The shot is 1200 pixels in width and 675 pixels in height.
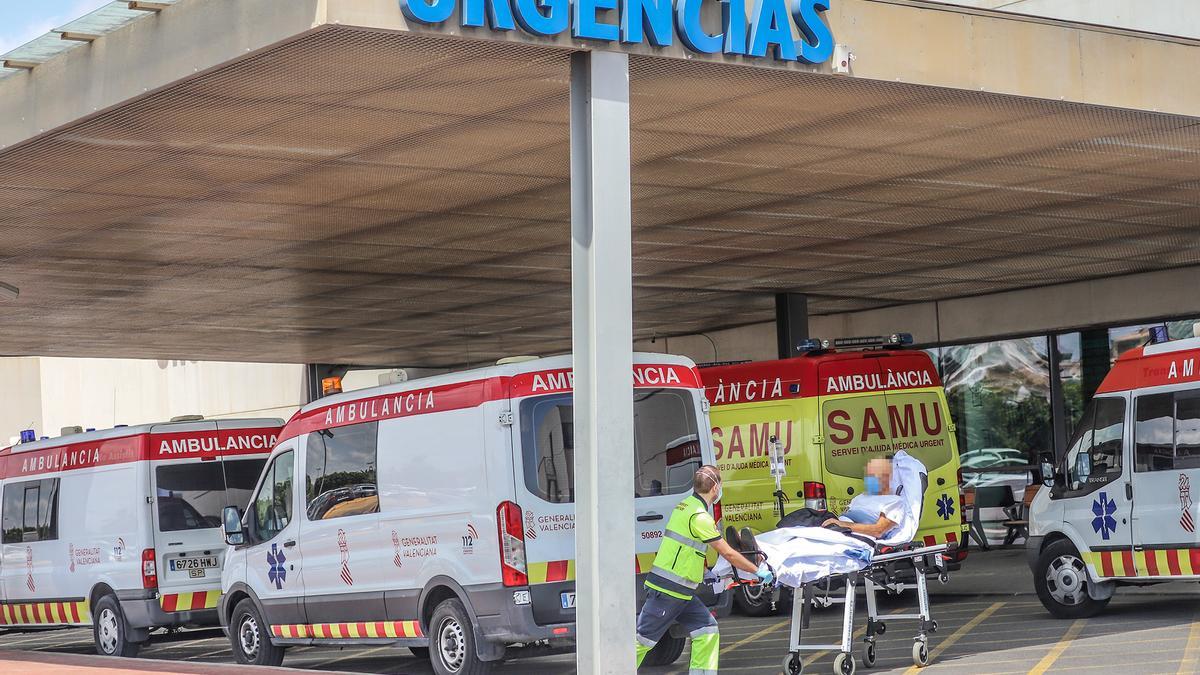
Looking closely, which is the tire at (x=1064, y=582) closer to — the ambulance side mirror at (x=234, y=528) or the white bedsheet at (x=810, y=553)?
the white bedsheet at (x=810, y=553)

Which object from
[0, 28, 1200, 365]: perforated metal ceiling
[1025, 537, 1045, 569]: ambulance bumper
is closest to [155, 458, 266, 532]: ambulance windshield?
[0, 28, 1200, 365]: perforated metal ceiling

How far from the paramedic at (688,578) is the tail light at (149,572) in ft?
22.2

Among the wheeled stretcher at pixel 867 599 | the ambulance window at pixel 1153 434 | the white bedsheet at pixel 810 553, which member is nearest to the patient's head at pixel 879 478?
the wheeled stretcher at pixel 867 599

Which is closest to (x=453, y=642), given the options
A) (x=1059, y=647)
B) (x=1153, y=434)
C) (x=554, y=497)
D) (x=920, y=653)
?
(x=554, y=497)

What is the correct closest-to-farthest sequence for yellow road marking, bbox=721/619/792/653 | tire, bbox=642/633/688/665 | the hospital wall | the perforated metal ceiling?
the perforated metal ceiling, tire, bbox=642/633/688/665, yellow road marking, bbox=721/619/792/653, the hospital wall

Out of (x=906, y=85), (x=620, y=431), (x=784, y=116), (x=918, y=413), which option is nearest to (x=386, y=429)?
(x=620, y=431)

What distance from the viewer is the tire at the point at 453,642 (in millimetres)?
10555

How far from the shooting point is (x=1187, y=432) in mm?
12133

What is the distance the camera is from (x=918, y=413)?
14750 millimetres

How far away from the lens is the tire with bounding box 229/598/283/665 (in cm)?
1296

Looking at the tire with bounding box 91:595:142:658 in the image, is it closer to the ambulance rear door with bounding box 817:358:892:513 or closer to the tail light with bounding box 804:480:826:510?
the tail light with bounding box 804:480:826:510

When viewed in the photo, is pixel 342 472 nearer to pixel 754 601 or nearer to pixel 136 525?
pixel 136 525

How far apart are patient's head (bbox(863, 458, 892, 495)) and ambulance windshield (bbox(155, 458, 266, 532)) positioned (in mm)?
6857

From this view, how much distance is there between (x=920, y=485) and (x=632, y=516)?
2.63 metres
